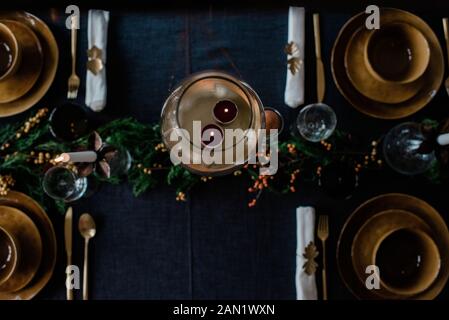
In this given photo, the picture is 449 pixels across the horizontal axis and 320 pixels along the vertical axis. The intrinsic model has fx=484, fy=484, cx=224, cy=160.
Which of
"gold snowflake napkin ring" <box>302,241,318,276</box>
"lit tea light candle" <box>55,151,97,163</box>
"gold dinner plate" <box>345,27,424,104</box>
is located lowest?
"gold snowflake napkin ring" <box>302,241,318,276</box>

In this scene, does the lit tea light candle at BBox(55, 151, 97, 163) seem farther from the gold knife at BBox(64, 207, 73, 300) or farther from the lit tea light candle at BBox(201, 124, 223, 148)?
the lit tea light candle at BBox(201, 124, 223, 148)

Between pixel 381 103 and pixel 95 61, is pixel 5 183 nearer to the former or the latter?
pixel 95 61

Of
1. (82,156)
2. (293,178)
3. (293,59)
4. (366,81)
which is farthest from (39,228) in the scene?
(366,81)

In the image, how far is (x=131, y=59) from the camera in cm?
131

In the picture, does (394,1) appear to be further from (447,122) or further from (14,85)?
(14,85)

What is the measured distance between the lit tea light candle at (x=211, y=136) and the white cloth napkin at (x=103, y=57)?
56 centimetres

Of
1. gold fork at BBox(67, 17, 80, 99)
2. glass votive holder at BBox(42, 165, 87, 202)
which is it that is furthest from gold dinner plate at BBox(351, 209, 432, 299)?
gold fork at BBox(67, 17, 80, 99)

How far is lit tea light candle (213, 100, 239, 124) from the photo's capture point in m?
0.82

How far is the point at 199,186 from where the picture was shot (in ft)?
4.23

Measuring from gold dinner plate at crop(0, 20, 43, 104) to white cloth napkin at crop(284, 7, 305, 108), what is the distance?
2.16 ft

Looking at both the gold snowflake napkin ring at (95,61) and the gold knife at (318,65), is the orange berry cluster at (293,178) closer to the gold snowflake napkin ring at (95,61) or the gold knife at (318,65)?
the gold knife at (318,65)

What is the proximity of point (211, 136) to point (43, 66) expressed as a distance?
69 centimetres

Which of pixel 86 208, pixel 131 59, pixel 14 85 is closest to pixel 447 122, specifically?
pixel 131 59
